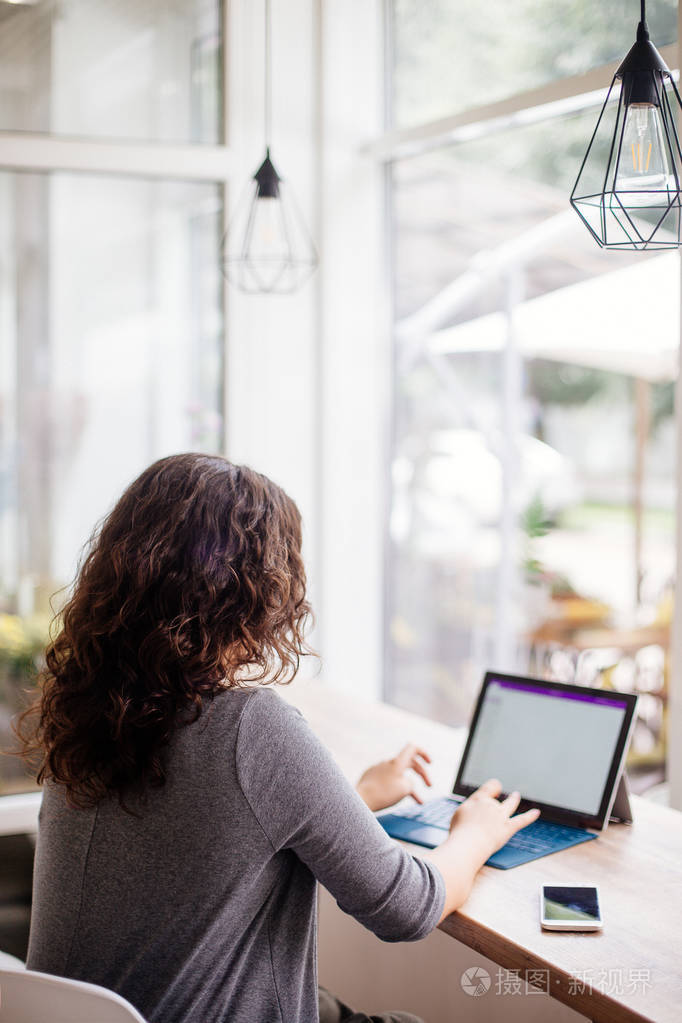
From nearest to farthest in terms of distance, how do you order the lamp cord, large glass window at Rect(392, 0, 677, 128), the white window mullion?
large glass window at Rect(392, 0, 677, 128) → the white window mullion → the lamp cord

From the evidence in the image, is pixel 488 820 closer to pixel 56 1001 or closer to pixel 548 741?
pixel 548 741

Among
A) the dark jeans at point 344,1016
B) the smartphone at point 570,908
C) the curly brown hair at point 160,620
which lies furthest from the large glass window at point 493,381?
the curly brown hair at point 160,620

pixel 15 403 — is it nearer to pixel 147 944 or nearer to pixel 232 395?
pixel 232 395

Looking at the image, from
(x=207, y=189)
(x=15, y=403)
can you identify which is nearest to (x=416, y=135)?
(x=207, y=189)

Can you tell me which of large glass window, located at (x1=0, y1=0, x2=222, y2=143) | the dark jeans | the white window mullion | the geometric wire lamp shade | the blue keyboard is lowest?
the dark jeans

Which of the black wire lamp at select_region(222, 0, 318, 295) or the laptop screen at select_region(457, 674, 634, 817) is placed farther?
the black wire lamp at select_region(222, 0, 318, 295)

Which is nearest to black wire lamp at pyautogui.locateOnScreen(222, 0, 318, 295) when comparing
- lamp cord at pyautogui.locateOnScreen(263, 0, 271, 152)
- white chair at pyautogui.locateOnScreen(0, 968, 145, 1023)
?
lamp cord at pyautogui.locateOnScreen(263, 0, 271, 152)

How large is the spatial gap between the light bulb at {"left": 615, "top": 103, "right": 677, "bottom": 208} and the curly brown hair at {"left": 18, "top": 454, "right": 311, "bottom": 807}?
581mm

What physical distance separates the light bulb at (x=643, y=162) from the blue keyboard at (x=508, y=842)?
902 mm

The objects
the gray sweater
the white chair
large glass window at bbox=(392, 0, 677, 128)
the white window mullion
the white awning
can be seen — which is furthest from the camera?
the white awning

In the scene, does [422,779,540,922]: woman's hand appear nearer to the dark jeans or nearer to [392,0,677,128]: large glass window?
the dark jeans

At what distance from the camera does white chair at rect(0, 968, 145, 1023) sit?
36.5 inches

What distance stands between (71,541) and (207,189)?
102 centimetres

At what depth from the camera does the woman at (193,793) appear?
1103 mm
